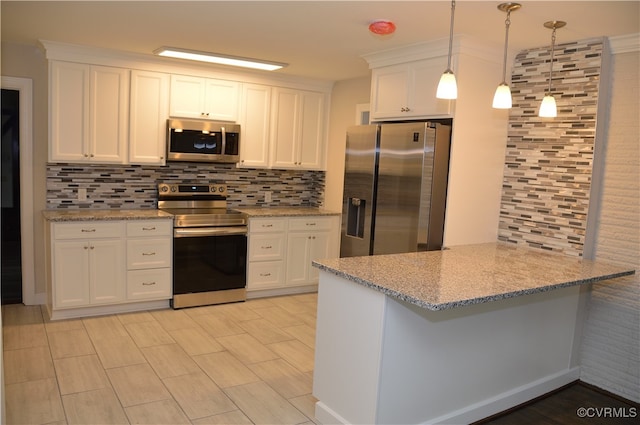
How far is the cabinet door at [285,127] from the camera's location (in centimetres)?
548

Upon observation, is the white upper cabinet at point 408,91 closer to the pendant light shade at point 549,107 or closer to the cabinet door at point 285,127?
the pendant light shade at point 549,107

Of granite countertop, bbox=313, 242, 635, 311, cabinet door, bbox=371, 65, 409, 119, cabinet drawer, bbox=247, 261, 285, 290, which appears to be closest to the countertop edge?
granite countertop, bbox=313, 242, 635, 311

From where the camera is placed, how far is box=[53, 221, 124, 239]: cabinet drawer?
13.9 feet

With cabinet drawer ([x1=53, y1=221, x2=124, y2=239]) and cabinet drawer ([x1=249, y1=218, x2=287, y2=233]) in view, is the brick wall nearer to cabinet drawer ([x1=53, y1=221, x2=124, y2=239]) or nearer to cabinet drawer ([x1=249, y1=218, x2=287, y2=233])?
cabinet drawer ([x1=249, y1=218, x2=287, y2=233])

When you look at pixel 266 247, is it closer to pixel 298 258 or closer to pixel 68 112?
pixel 298 258

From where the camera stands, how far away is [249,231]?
513 cm

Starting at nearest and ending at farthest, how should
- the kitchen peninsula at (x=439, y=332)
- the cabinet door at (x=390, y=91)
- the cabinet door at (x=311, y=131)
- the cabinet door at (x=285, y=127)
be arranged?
the kitchen peninsula at (x=439, y=332)
the cabinet door at (x=390, y=91)
the cabinet door at (x=285, y=127)
the cabinet door at (x=311, y=131)

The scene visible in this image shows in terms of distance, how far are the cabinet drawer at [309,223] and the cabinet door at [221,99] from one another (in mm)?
1231

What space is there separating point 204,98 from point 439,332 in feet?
11.2

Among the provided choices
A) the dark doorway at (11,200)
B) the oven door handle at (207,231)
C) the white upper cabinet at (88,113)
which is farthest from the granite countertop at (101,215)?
the white upper cabinet at (88,113)

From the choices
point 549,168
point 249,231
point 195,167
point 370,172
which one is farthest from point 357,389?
point 195,167

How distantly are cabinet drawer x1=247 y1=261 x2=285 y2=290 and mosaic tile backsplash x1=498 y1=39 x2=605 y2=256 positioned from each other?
91.3 inches

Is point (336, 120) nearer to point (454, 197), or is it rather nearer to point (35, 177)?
point (454, 197)

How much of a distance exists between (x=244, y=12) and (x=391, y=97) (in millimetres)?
1441
